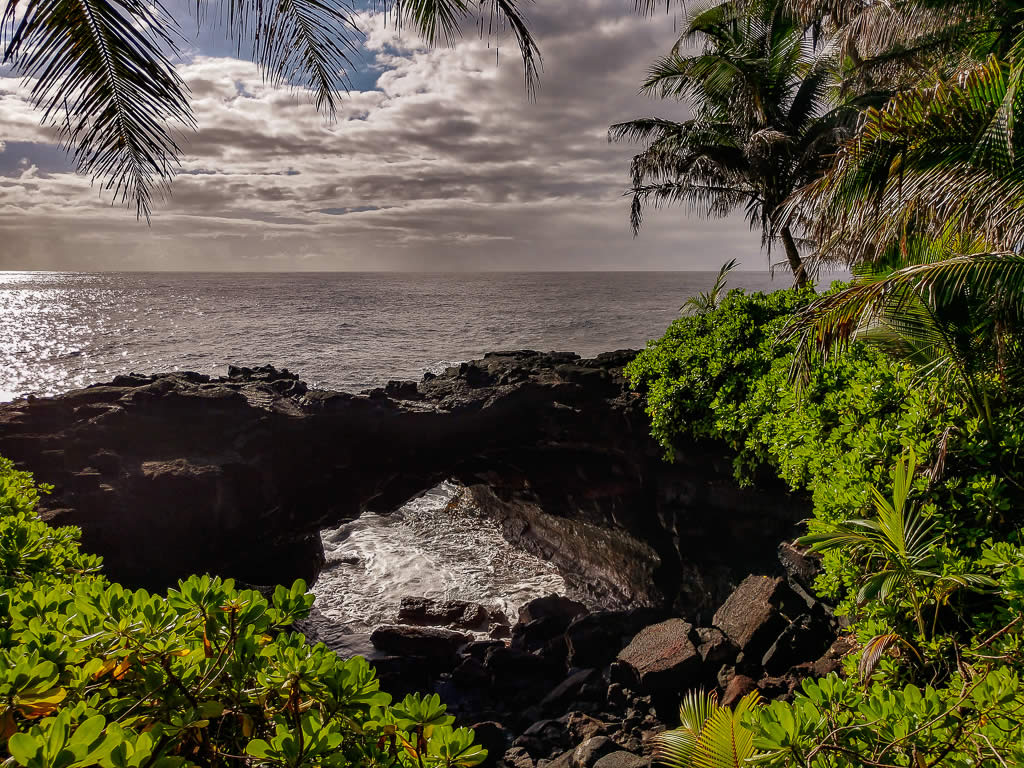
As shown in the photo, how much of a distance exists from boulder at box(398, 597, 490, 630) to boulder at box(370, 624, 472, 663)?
2.31 feet

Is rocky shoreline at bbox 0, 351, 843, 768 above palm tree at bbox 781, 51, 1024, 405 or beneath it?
beneath

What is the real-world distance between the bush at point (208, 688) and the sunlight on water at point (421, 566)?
33.4 feet

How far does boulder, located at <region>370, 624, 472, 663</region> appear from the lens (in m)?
9.74

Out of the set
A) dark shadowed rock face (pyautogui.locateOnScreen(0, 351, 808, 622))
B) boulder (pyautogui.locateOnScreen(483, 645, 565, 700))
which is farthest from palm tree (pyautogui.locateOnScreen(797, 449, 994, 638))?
boulder (pyautogui.locateOnScreen(483, 645, 565, 700))

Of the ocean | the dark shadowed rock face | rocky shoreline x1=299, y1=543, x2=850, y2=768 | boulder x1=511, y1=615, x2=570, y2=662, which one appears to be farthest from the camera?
the ocean

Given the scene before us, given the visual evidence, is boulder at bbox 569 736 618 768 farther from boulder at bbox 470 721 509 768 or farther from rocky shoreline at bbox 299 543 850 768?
boulder at bbox 470 721 509 768

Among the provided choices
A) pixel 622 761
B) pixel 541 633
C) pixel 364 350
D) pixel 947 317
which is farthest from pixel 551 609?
pixel 364 350

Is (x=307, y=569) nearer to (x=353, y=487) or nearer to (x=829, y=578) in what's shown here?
(x=353, y=487)

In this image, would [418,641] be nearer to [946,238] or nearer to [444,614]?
[444,614]

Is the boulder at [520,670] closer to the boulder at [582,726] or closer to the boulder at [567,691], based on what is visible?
the boulder at [567,691]

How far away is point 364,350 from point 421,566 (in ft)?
83.9

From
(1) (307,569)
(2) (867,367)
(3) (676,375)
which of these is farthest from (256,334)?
(2) (867,367)

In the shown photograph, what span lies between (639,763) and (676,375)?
5703 millimetres

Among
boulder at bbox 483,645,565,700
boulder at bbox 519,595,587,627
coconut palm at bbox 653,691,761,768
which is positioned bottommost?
boulder at bbox 519,595,587,627
